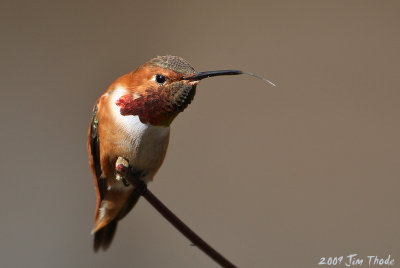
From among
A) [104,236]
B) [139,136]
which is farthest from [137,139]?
[104,236]

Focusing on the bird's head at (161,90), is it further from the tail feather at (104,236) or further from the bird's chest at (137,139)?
the tail feather at (104,236)

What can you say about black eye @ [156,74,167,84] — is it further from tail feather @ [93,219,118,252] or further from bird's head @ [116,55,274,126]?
tail feather @ [93,219,118,252]

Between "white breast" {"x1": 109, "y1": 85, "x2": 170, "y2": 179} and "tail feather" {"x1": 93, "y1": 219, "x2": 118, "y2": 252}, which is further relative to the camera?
"tail feather" {"x1": 93, "y1": 219, "x2": 118, "y2": 252}

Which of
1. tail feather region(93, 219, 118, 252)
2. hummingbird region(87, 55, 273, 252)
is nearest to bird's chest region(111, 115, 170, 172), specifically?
hummingbird region(87, 55, 273, 252)

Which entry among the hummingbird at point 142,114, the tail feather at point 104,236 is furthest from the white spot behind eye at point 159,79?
the tail feather at point 104,236

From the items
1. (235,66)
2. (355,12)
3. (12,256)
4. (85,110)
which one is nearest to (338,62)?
(355,12)

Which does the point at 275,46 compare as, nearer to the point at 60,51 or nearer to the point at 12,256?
the point at 60,51
